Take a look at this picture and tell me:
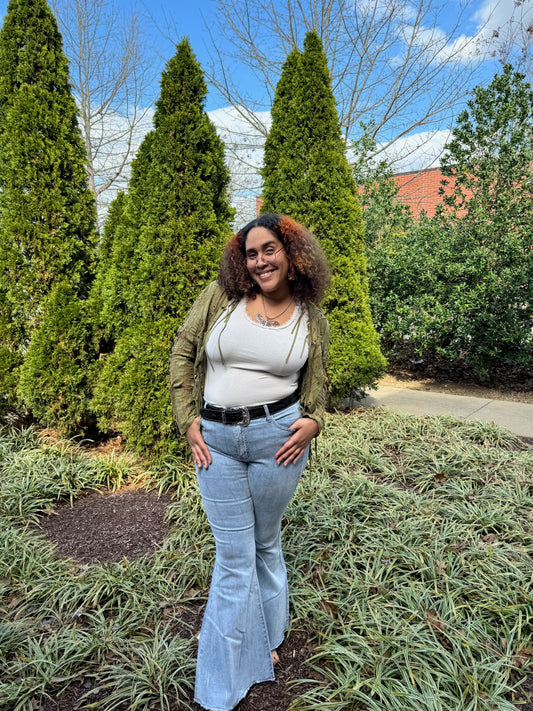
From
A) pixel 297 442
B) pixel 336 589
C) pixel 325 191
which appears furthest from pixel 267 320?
pixel 325 191

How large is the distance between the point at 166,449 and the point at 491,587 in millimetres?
2674

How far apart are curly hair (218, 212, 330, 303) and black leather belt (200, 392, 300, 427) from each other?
44cm

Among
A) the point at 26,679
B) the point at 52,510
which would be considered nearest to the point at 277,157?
the point at 52,510

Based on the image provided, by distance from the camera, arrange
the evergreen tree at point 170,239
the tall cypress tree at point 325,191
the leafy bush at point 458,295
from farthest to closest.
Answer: the leafy bush at point 458,295
the tall cypress tree at point 325,191
the evergreen tree at point 170,239

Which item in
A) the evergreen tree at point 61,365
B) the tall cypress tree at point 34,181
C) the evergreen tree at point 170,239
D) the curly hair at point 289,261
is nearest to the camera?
the curly hair at point 289,261

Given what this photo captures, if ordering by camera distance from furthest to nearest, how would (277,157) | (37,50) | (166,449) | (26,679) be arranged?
(277,157), (37,50), (166,449), (26,679)

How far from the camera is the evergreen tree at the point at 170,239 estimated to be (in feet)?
13.4

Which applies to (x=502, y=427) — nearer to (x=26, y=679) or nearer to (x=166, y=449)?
(x=166, y=449)

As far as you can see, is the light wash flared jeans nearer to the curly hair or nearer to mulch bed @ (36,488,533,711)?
mulch bed @ (36,488,533,711)

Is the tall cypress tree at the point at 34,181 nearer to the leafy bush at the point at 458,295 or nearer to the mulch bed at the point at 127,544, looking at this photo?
the mulch bed at the point at 127,544

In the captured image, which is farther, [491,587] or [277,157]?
[277,157]

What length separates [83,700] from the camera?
2.09m

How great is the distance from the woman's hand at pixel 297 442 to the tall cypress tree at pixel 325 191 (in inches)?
144

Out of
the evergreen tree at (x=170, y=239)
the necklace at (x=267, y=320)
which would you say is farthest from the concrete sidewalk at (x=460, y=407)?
the necklace at (x=267, y=320)
